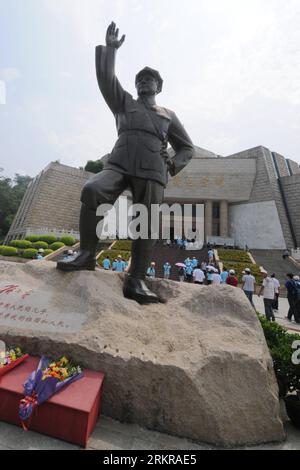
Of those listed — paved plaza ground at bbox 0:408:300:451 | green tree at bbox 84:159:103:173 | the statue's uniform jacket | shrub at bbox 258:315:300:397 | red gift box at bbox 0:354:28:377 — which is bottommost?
paved plaza ground at bbox 0:408:300:451

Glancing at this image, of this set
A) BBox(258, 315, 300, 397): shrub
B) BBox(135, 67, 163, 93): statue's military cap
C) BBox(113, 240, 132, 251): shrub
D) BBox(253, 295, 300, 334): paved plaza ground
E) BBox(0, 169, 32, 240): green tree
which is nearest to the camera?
BBox(258, 315, 300, 397): shrub

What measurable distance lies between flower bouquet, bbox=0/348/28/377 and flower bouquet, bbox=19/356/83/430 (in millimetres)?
201

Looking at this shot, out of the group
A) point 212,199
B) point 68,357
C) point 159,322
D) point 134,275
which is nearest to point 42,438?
point 68,357

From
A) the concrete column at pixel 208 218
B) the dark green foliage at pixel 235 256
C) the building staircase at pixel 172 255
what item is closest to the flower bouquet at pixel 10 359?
the building staircase at pixel 172 255

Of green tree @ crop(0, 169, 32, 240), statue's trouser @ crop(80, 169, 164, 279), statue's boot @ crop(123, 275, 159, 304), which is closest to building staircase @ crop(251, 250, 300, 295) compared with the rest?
statue's trouser @ crop(80, 169, 164, 279)

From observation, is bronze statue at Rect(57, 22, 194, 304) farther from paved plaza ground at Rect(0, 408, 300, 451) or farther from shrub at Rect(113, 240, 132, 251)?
shrub at Rect(113, 240, 132, 251)

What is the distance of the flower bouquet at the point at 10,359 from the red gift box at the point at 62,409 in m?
0.06

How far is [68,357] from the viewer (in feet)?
8.39

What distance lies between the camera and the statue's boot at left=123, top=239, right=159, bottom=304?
11.6ft

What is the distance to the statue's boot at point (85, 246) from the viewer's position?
358cm

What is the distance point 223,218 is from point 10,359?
32.6 m

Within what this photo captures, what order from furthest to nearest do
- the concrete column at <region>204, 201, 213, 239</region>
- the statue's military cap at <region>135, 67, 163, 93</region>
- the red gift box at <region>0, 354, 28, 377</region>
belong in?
the concrete column at <region>204, 201, 213, 239</region>, the statue's military cap at <region>135, 67, 163, 93</region>, the red gift box at <region>0, 354, 28, 377</region>

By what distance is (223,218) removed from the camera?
3359 centimetres

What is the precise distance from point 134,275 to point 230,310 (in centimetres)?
121
